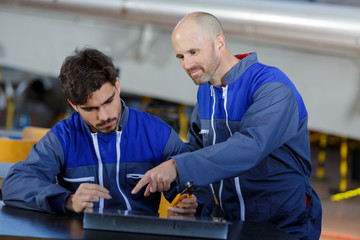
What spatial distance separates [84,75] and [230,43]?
12.0 feet

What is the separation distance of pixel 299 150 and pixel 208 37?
45 centimetres

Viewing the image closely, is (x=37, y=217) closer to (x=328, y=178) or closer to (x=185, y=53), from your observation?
(x=185, y=53)

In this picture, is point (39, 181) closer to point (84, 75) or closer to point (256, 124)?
point (84, 75)

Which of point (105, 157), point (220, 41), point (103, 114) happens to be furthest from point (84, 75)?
point (220, 41)

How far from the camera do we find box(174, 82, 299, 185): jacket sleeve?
3.95ft

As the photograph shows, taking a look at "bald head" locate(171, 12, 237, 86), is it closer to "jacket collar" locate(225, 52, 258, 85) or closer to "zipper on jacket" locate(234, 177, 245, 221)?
"jacket collar" locate(225, 52, 258, 85)

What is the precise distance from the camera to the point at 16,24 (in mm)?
5789

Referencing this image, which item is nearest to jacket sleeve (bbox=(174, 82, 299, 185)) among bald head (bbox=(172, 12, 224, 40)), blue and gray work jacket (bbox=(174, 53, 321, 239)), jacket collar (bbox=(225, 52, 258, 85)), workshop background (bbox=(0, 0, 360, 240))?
blue and gray work jacket (bbox=(174, 53, 321, 239))

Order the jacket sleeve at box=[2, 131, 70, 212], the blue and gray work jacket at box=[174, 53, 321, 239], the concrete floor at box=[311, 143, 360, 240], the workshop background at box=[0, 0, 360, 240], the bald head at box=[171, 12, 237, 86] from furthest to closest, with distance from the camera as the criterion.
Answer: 1. the workshop background at box=[0, 0, 360, 240]
2. the concrete floor at box=[311, 143, 360, 240]
3. the bald head at box=[171, 12, 237, 86]
4. the blue and gray work jacket at box=[174, 53, 321, 239]
5. the jacket sleeve at box=[2, 131, 70, 212]

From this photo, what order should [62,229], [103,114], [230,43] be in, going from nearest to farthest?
1. [62,229]
2. [103,114]
3. [230,43]

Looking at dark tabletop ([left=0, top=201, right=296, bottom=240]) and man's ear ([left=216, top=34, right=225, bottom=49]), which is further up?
man's ear ([left=216, top=34, right=225, bottom=49])

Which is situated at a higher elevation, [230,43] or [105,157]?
[230,43]

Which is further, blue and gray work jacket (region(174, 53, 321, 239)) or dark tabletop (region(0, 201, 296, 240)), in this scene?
blue and gray work jacket (region(174, 53, 321, 239))

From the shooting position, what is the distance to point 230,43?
192 inches
